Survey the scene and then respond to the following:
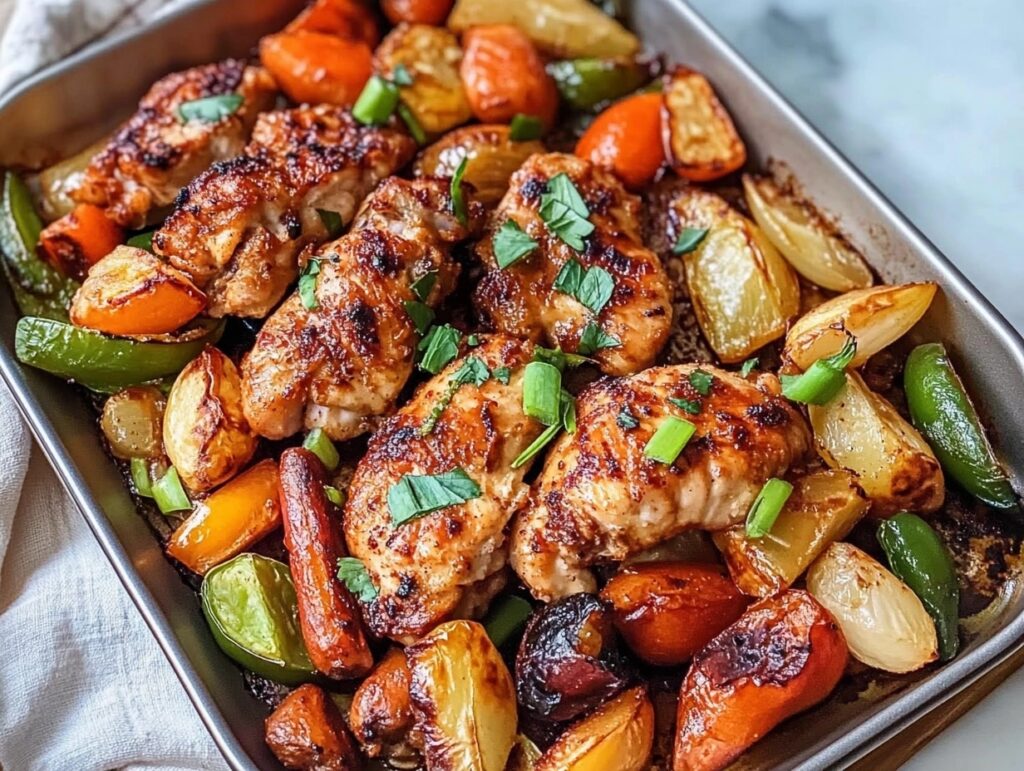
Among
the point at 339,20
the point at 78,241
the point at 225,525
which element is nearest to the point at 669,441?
the point at 225,525

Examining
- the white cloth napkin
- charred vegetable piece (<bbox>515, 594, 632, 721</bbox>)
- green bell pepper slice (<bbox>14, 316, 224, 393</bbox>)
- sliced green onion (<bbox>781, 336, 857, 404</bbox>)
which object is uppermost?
sliced green onion (<bbox>781, 336, 857, 404</bbox>)

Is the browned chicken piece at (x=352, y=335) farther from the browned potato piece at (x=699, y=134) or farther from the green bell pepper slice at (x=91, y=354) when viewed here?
the browned potato piece at (x=699, y=134)

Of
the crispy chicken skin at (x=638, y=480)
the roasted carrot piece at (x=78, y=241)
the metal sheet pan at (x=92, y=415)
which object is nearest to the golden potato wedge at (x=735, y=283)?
the metal sheet pan at (x=92, y=415)

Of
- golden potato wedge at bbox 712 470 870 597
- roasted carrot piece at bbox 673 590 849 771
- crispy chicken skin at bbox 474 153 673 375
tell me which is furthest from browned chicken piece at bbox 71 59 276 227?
roasted carrot piece at bbox 673 590 849 771

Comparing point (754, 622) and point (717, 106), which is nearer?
point (754, 622)

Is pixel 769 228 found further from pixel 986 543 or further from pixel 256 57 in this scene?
pixel 256 57

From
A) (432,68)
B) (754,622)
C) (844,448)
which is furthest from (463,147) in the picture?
(754,622)

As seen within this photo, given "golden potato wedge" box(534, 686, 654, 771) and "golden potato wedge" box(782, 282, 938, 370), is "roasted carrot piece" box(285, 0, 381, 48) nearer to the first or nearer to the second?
"golden potato wedge" box(782, 282, 938, 370)
